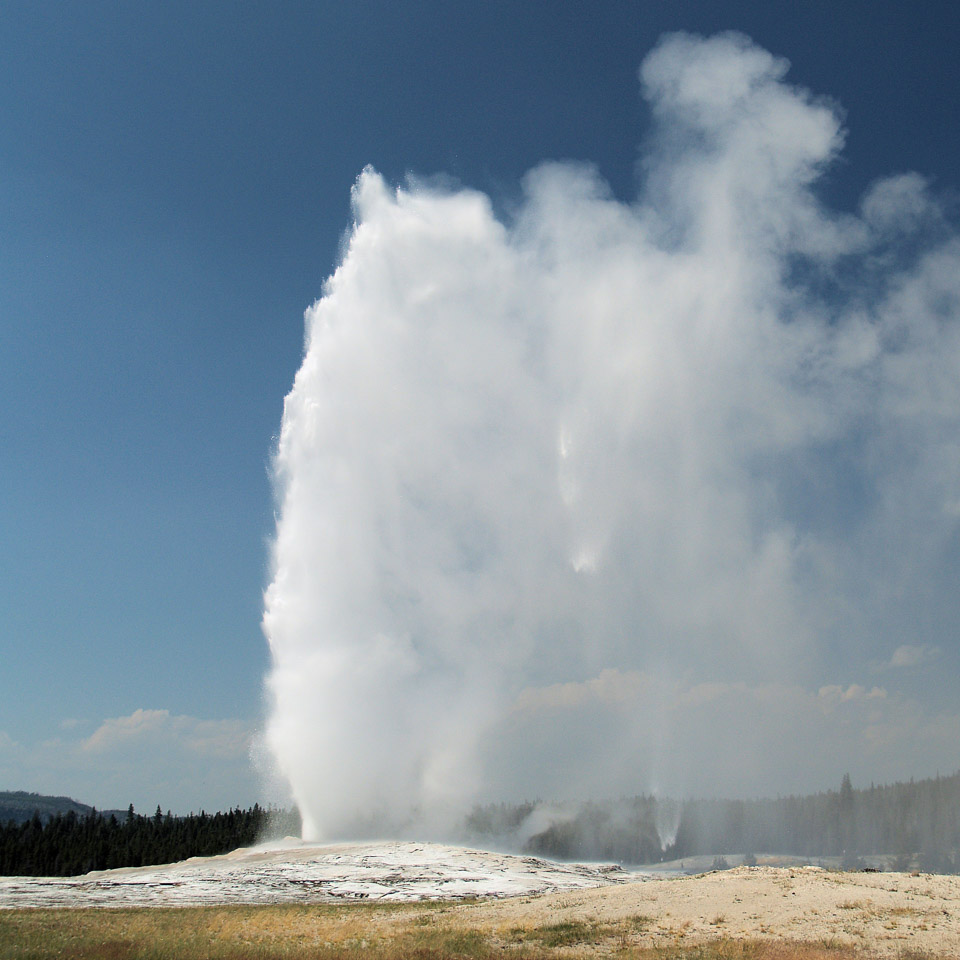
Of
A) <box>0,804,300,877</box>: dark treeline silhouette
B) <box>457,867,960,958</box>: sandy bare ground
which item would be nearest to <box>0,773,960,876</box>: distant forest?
<box>0,804,300,877</box>: dark treeline silhouette

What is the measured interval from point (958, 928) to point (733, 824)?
187 m

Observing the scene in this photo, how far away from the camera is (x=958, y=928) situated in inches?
1200

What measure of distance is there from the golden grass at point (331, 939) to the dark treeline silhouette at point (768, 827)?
104346 mm

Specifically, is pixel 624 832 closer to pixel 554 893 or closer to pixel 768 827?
pixel 768 827

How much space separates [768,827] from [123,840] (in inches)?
6238

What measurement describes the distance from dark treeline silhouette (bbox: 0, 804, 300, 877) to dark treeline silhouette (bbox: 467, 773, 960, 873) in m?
43.1

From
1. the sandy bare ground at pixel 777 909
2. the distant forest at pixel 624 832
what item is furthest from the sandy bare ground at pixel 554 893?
the distant forest at pixel 624 832

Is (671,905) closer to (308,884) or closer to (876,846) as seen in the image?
(308,884)

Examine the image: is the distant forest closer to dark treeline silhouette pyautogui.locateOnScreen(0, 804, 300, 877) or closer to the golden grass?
dark treeline silhouette pyautogui.locateOnScreen(0, 804, 300, 877)

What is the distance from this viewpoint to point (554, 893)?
1877 inches

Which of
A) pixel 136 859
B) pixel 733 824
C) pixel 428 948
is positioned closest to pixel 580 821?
pixel 733 824

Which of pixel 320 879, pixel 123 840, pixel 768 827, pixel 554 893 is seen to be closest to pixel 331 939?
pixel 554 893

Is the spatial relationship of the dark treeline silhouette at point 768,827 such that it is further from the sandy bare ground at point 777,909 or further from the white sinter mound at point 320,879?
the sandy bare ground at point 777,909

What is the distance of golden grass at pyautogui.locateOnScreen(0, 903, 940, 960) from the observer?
26625 millimetres
